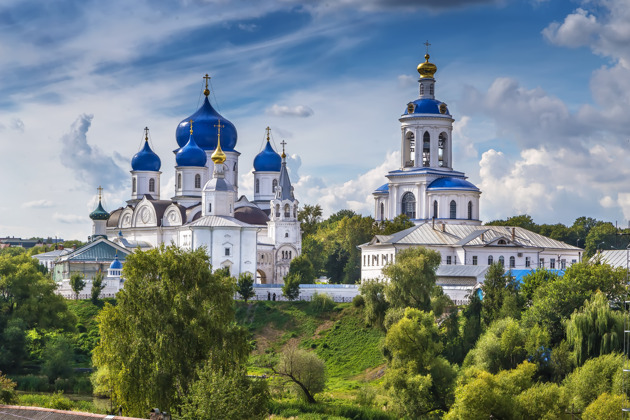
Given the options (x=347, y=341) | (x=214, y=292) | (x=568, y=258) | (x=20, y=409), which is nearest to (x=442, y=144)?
(x=568, y=258)

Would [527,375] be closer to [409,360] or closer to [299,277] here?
[409,360]

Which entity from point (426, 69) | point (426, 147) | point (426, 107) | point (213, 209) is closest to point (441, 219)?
point (426, 147)

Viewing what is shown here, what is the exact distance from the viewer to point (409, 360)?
33531 mm

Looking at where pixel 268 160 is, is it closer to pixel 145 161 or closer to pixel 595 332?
pixel 145 161

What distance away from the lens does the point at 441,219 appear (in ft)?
196

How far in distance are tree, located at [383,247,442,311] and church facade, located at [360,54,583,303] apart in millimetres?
4352

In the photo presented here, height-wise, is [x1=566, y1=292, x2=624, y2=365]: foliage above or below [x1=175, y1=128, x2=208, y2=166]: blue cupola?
below

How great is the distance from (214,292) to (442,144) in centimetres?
3744

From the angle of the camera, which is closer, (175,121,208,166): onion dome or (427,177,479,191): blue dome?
(427,177,479,191): blue dome

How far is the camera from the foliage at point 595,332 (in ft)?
106

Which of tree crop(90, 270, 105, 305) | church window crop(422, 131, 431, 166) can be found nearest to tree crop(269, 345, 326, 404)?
tree crop(90, 270, 105, 305)

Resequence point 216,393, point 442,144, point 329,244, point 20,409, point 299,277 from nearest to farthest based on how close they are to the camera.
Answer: point 20,409
point 216,393
point 299,277
point 442,144
point 329,244

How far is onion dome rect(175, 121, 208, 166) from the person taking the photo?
62.7 m

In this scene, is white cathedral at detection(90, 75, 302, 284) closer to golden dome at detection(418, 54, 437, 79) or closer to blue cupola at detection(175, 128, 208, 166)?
blue cupola at detection(175, 128, 208, 166)
